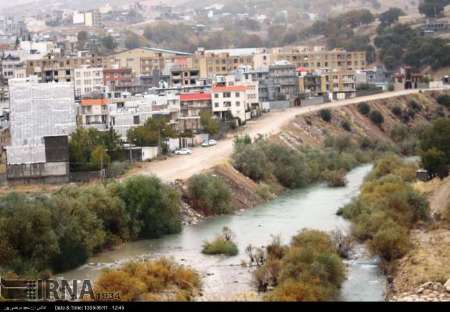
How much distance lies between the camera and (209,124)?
28234 millimetres

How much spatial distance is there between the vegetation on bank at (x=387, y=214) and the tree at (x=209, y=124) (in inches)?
346

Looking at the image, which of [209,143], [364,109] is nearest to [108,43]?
[364,109]

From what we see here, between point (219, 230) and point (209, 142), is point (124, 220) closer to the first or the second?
point (219, 230)

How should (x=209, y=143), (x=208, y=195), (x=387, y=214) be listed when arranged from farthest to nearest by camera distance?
(x=209, y=143)
(x=208, y=195)
(x=387, y=214)

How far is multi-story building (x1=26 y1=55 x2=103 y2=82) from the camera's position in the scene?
3747 centimetres

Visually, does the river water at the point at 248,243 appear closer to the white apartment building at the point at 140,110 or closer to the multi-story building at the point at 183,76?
the white apartment building at the point at 140,110

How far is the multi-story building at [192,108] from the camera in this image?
29.2 m

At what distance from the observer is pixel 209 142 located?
27.0m

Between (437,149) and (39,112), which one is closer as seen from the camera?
(437,149)

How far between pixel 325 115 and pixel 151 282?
74.0 ft

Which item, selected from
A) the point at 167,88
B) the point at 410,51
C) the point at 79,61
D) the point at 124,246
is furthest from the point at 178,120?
the point at 410,51

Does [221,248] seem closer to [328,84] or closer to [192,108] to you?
[192,108]

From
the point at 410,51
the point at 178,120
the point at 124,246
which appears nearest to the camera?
the point at 124,246
